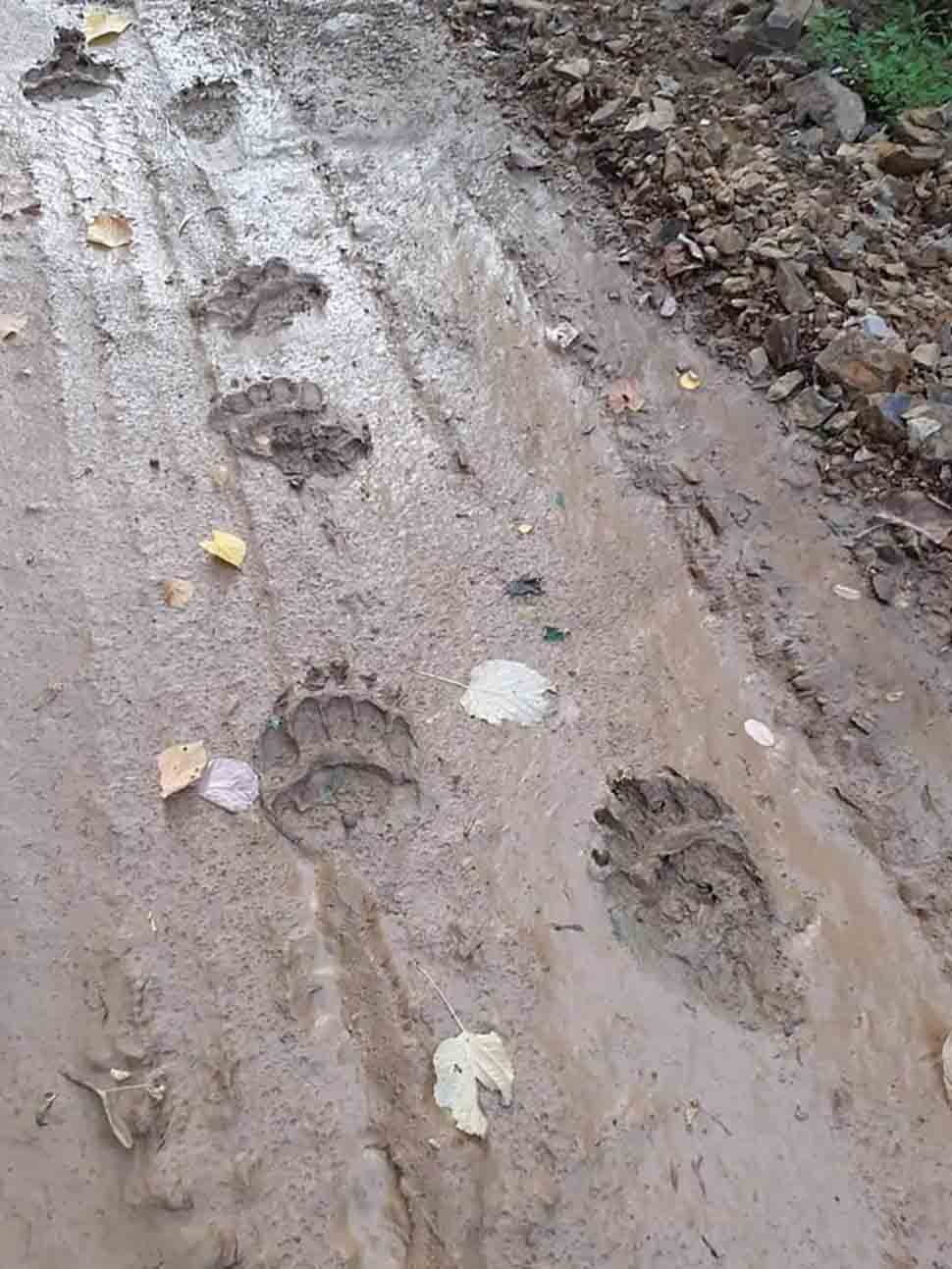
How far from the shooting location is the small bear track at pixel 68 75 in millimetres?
4043

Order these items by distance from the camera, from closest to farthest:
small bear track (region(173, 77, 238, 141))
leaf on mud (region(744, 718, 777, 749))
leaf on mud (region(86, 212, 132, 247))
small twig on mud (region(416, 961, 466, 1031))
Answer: small twig on mud (region(416, 961, 466, 1031)), leaf on mud (region(744, 718, 777, 749)), leaf on mud (region(86, 212, 132, 247)), small bear track (region(173, 77, 238, 141))

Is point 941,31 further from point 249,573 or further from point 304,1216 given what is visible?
point 304,1216

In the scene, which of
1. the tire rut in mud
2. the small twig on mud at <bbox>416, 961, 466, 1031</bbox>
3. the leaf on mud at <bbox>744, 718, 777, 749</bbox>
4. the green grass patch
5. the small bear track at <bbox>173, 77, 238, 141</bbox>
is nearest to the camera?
the tire rut in mud

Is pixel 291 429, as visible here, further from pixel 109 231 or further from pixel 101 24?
pixel 101 24

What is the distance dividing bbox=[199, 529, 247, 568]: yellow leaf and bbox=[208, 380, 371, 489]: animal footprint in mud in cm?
23

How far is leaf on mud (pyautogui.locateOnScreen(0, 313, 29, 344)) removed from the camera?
3.18 metres

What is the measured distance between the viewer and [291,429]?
9.68ft

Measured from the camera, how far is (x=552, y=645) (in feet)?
8.39

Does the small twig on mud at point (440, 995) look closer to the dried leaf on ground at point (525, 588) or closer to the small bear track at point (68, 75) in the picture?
the dried leaf on ground at point (525, 588)

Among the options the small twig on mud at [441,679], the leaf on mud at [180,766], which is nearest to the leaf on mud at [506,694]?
the small twig on mud at [441,679]

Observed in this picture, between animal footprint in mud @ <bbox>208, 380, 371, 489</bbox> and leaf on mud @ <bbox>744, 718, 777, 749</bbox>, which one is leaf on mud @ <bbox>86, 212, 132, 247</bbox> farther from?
leaf on mud @ <bbox>744, 718, 777, 749</bbox>

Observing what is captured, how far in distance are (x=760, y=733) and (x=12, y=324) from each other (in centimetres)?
228

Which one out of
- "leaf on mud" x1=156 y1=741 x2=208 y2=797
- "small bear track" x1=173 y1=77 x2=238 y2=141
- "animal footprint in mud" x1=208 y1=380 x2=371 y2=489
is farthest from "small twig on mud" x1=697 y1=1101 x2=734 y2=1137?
"small bear track" x1=173 y1=77 x2=238 y2=141

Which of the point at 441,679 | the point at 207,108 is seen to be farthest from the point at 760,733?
the point at 207,108
